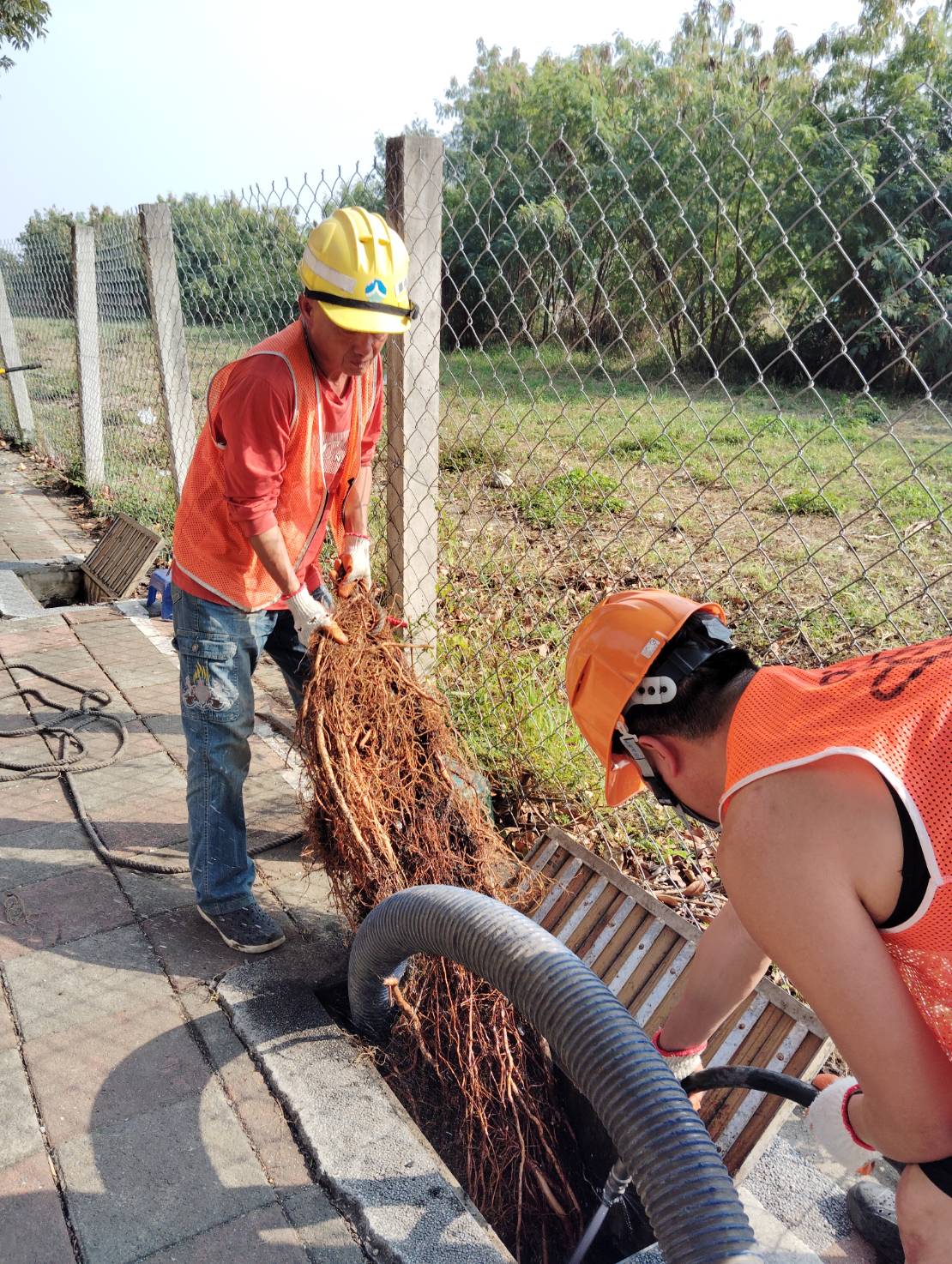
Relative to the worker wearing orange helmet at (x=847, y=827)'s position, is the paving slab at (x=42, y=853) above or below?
below

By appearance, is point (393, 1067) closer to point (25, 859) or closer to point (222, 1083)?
point (222, 1083)

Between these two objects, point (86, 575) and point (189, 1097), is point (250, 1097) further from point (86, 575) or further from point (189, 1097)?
point (86, 575)

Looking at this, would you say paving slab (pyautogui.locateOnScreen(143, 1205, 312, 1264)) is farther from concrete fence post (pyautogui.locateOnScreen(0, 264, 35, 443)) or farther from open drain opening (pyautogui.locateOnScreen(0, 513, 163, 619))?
concrete fence post (pyautogui.locateOnScreen(0, 264, 35, 443))

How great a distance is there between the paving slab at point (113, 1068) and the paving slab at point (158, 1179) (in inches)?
1.7

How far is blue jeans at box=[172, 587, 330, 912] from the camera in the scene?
8.14 ft

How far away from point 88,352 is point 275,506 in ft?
19.2

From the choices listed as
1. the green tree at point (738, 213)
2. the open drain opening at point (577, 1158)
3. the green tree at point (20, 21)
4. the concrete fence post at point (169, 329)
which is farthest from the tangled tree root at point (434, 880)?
the green tree at point (20, 21)

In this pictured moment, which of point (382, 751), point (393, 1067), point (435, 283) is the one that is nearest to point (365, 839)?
point (382, 751)

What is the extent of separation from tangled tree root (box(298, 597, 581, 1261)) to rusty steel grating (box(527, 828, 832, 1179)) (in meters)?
0.16

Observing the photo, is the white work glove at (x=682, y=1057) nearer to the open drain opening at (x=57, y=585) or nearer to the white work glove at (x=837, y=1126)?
the white work glove at (x=837, y=1126)

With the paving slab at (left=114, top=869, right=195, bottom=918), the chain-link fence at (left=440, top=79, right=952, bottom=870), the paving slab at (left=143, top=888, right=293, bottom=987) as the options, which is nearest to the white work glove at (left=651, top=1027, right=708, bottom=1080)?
the chain-link fence at (left=440, top=79, right=952, bottom=870)

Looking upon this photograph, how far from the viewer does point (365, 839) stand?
252 cm

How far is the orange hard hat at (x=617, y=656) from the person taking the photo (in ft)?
4.85

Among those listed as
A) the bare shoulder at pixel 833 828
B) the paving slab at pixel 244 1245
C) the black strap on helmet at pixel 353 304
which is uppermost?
the black strap on helmet at pixel 353 304
